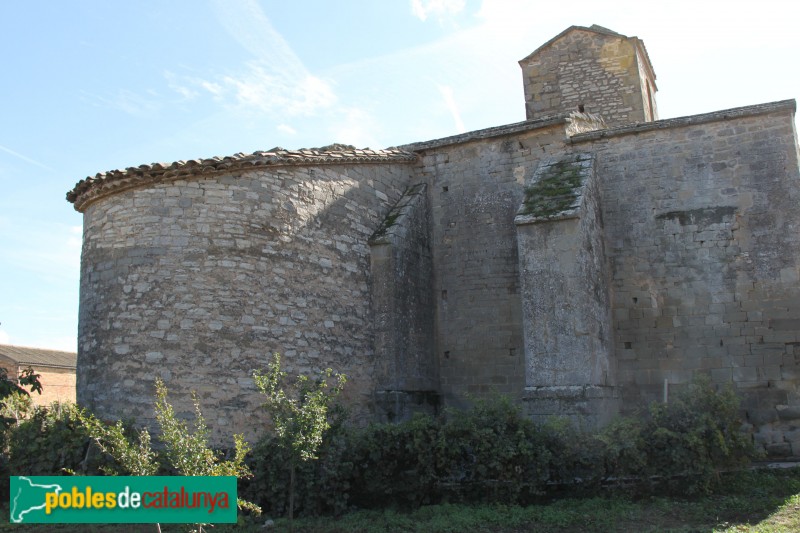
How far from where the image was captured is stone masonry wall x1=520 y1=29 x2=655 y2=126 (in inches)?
566

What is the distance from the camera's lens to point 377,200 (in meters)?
11.5

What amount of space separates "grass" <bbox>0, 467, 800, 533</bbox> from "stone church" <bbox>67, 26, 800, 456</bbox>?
1.70 m

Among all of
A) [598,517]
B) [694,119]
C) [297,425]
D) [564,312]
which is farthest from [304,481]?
[694,119]

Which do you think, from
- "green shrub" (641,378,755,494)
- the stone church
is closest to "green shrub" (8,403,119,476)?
the stone church

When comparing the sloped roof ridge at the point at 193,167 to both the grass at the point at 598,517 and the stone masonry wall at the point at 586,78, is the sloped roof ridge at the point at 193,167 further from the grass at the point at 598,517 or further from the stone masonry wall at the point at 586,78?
the stone masonry wall at the point at 586,78

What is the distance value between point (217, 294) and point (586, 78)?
969 centimetres

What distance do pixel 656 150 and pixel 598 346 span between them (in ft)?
11.9

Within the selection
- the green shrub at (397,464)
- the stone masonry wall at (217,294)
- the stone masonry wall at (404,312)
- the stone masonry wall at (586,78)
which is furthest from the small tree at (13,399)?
the stone masonry wall at (586,78)

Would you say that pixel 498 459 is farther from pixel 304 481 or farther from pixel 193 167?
pixel 193 167

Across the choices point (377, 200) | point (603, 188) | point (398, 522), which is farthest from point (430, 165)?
point (398, 522)

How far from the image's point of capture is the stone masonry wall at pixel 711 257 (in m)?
9.82

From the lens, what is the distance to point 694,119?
10.7 meters

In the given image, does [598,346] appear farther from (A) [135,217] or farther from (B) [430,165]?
(A) [135,217]

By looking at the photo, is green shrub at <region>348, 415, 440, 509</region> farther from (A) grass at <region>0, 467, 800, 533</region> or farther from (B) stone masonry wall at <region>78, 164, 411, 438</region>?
(B) stone masonry wall at <region>78, 164, 411, 438</region>
